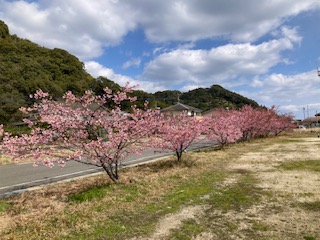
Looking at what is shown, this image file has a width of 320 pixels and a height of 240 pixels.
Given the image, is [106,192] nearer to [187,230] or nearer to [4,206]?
[4,206]

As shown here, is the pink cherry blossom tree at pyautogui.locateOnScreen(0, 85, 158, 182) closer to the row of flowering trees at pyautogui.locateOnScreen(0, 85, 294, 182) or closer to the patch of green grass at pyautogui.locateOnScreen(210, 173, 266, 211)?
the row of flowering trees at pyautogui.locateOnScreen(0, 85, 294, 182)

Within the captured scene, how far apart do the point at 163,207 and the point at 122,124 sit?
2.92m

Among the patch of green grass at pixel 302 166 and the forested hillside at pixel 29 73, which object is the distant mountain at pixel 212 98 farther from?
the patch of green grass at pixel 302 166

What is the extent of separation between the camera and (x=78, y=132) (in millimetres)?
8117

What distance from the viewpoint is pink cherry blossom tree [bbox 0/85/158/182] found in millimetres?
7469

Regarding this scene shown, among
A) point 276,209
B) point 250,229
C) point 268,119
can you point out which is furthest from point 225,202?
point 268,119

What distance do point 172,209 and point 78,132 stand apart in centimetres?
353

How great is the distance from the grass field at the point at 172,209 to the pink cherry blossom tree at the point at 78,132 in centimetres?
105

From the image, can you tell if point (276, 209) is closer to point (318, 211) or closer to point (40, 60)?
point (318, 211)

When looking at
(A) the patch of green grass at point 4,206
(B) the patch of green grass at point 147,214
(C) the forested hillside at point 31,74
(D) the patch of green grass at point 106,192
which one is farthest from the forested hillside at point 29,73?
(B) the patch of green grass at point 147,214

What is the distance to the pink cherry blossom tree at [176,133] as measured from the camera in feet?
41.6

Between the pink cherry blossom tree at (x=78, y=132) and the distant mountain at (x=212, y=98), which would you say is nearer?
the pink cherry blossom tree at (x=78, y=132)

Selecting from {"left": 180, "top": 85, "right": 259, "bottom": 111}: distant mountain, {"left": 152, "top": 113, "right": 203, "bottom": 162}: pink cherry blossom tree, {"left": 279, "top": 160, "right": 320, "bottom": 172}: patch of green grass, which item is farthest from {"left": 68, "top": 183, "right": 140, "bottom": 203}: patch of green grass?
{"left": 180, "top": 85, "right": 259, "bottom": 111}: distant mountain

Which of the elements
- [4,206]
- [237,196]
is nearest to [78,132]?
[4,206]
